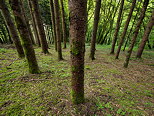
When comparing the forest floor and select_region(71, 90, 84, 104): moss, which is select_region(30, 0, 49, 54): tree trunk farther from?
select_region(71, 90, 84, 104): moss

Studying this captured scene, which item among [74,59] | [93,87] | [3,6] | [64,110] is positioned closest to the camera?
[74,59]

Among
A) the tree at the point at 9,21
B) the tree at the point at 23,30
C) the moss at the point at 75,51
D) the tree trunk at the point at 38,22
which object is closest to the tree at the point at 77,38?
the moss at the point at 75,51

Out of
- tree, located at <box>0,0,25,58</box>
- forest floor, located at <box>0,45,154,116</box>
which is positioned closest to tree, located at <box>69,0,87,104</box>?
forest floor, located at <box>0,45,154,116</box>

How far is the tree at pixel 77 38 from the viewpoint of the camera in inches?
58.2

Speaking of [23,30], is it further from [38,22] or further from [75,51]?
[38,22]

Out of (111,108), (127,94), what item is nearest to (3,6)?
(111,108)

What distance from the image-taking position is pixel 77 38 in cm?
163

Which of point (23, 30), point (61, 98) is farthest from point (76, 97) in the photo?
point (23, 30)

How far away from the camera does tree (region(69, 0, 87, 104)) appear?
148 cm

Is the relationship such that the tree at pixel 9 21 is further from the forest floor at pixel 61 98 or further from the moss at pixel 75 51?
the moss at pixel 75 51

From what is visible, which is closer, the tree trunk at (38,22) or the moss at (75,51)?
the moss at (75,51)

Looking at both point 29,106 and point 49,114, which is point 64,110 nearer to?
point 49,114

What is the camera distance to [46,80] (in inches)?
139

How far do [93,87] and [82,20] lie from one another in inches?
116
